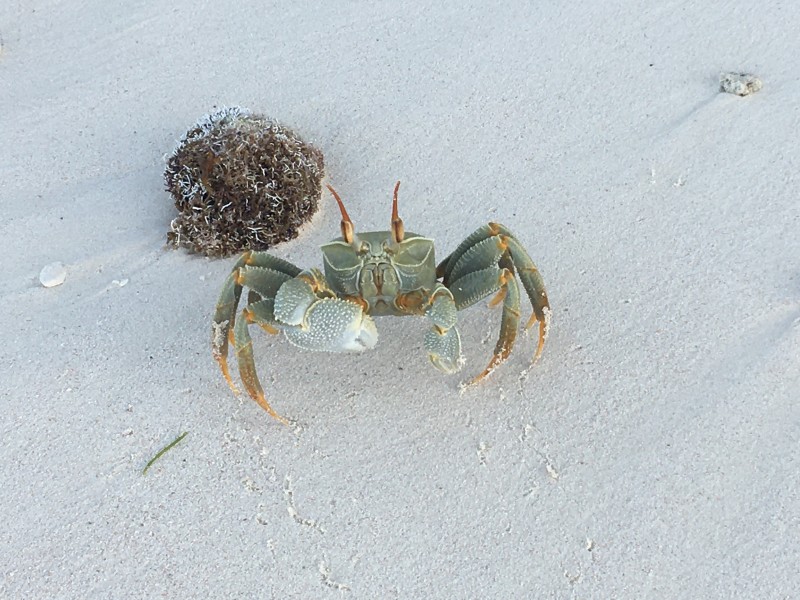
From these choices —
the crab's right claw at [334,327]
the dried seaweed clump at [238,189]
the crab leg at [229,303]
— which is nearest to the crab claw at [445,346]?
the crab's right claw at [334,327]

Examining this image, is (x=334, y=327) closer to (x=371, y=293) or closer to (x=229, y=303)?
(x=371, y=293)

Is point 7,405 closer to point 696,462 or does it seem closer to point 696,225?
point 696,462

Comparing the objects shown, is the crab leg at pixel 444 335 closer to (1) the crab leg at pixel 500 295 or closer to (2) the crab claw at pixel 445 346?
(2) the crab claw at pixel 445 346

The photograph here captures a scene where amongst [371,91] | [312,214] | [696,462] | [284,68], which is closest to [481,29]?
[371,91]

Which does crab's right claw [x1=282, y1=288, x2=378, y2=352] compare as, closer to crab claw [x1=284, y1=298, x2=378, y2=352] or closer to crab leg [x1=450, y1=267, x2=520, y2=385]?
crab claw [x1=284, y1=298, x2=378, y2=352]

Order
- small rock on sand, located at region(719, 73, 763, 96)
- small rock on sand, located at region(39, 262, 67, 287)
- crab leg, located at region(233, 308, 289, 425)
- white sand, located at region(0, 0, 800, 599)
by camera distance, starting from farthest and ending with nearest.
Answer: small rock on sand, located at region(719, 73, 763, 96) → small rock on sand, located at region(39, 262, 67, 287) → crab leg, located at region(233, 308, 289, 425) → white sand, located at region(0, 0, 800, 599)

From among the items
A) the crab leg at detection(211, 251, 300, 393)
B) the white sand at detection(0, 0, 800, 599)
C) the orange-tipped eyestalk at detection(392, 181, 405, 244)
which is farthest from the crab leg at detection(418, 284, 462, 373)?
the crab leg at detection(211, 251, 300, 393)
